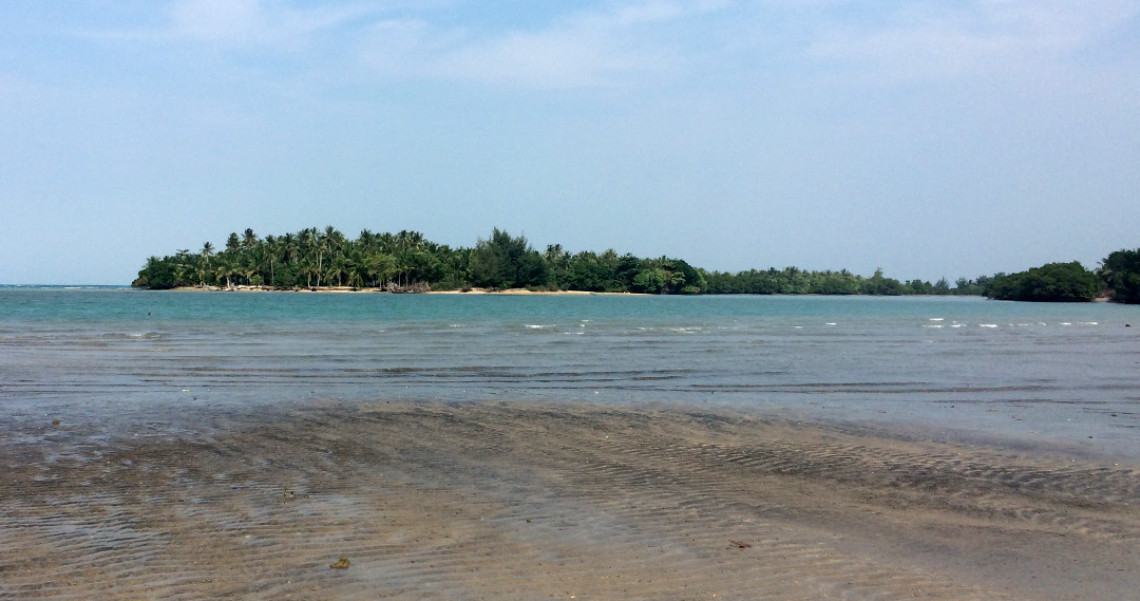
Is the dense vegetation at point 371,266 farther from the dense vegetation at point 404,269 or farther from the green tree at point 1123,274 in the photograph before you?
the green tree at point 1123,274

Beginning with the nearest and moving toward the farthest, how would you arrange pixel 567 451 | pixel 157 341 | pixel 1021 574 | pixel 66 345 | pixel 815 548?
pixel 1021 574 → pixel 815 548 → pixel 567 451 → pixel 66 345 → pixel 157 341

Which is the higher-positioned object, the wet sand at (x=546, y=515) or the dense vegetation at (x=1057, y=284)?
the dense vegetation at (x=1057, y=284)

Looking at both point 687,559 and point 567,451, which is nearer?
point 687,559

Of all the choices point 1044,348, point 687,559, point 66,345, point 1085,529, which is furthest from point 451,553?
point 1044,348

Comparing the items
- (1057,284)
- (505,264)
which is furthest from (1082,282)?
(505,264)

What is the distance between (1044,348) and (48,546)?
34428 mm

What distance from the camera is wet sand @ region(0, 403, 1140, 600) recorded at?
618 centimetres

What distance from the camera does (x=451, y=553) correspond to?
22.2 ft

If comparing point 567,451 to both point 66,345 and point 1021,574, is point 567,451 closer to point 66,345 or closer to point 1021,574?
point 1021,574

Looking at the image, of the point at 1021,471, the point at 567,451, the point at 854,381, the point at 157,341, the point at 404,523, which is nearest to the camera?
the point at 404,523

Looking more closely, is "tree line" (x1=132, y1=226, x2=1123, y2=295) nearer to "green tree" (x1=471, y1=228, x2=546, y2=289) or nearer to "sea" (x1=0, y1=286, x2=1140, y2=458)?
"green tree" (x1=471, y1=228, x2=546, y2=289)

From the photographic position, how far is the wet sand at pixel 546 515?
20.3ft

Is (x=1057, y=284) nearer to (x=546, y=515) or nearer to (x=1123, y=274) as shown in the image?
(x=1123, y=274)

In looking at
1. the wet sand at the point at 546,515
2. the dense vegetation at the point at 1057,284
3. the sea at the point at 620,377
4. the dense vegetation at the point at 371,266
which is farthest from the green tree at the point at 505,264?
the wet sand at the point at 546,515
